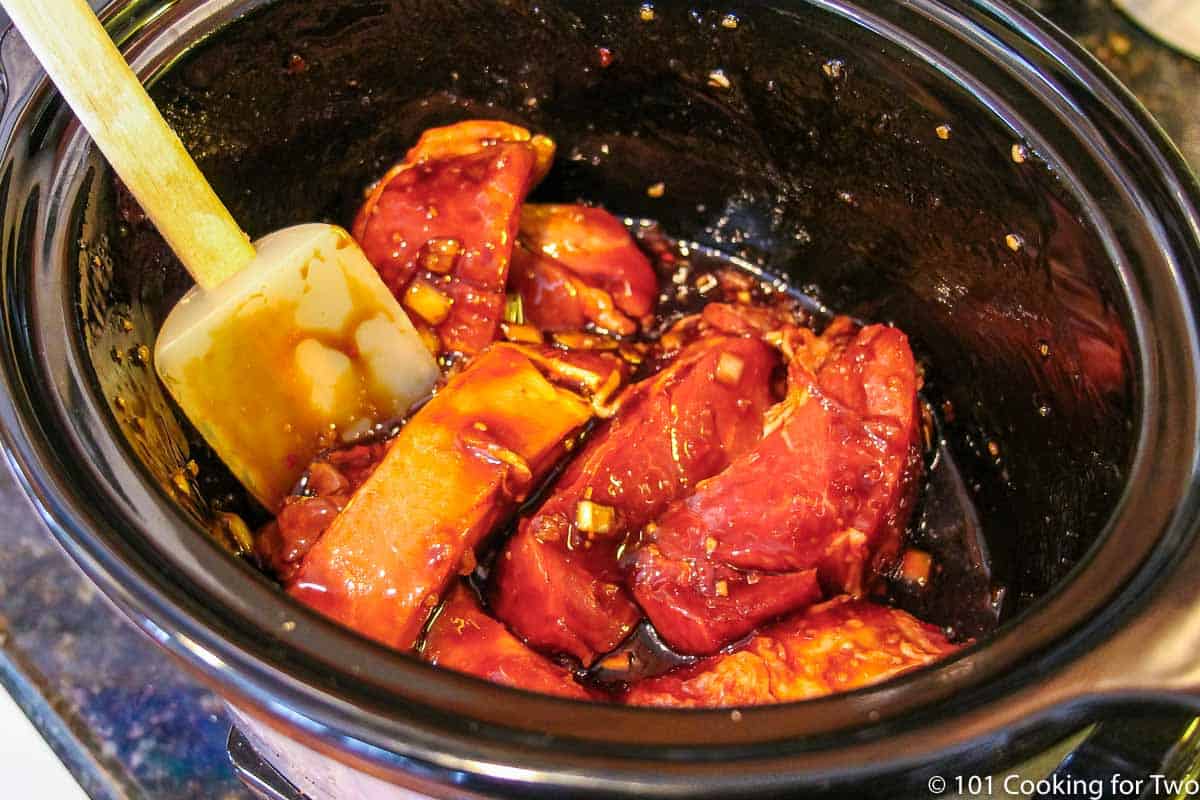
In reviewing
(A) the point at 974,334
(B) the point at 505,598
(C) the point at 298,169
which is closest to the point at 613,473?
(B) the point at 505,598

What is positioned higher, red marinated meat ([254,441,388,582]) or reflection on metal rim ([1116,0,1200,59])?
reflection on metal rim ([1116,0,1200,59])

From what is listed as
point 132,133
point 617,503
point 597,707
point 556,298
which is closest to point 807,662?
point 617,503

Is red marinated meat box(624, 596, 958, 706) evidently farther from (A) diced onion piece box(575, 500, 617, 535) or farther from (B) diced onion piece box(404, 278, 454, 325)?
(B) diced onion piece box(404, 278, 454, 325)

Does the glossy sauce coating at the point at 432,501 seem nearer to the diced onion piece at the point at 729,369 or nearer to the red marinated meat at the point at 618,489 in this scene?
the red marinated meat at the point at 618,489

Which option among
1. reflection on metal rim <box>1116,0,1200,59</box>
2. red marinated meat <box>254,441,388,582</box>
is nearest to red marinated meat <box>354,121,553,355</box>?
red marinated meat <box>254,441,388,582</box>

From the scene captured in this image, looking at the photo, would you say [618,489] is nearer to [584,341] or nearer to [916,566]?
[584,341]

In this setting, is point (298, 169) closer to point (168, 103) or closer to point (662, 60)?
point (168, 103)

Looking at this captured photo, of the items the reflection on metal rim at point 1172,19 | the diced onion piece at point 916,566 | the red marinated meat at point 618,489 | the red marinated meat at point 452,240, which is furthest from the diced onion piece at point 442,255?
the reflection on metal rim at point 1172,19
